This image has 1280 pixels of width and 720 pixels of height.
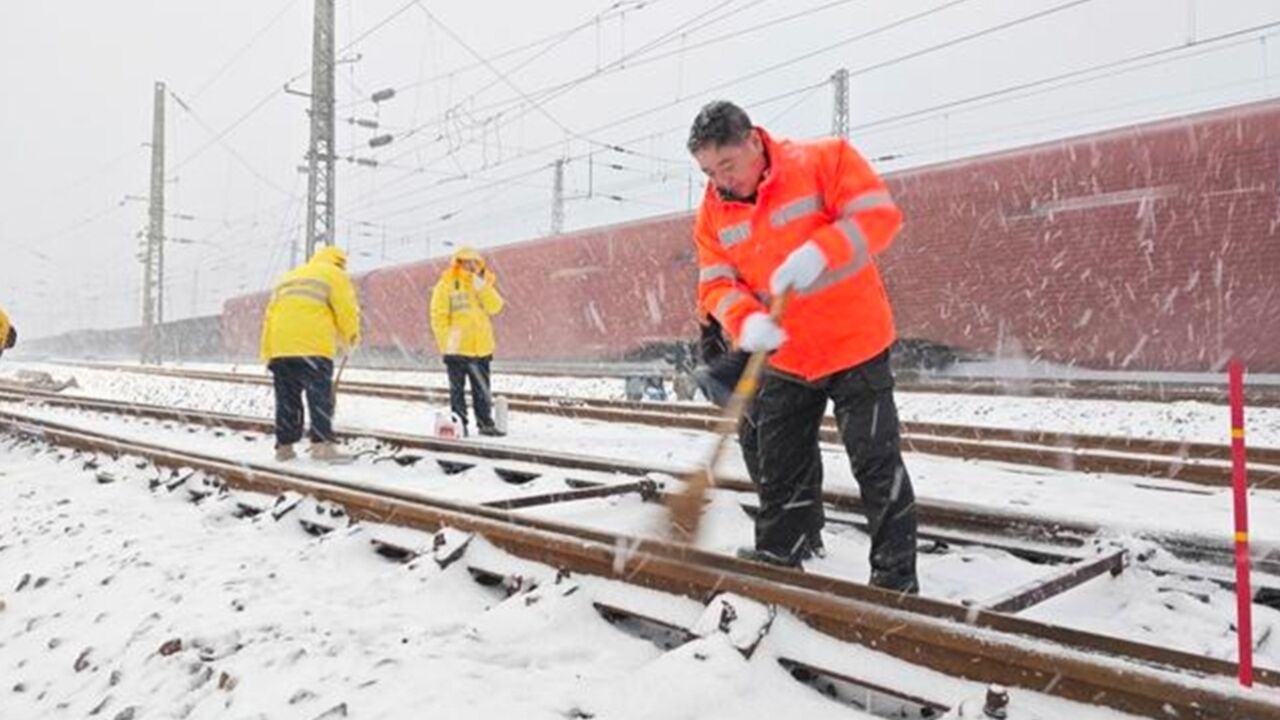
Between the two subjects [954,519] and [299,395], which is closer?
[954,519]

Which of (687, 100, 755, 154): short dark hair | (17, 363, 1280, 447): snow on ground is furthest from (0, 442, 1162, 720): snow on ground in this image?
(17, 363, 1280, 447): snow on ground

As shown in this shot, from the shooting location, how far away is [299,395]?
307 inches

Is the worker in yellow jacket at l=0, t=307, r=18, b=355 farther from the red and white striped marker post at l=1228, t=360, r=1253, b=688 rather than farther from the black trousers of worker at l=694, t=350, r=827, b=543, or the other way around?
the red and white striped marker post at l=1228, t=360, r=1253, b=688

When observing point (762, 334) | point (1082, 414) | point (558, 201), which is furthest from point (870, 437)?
point (558, 201)

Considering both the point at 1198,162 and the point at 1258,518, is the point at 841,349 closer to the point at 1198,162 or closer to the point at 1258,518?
the point at 1258,518

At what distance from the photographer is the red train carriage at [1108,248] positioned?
1345 cm

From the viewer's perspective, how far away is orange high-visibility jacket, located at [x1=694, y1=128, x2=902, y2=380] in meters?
3.14

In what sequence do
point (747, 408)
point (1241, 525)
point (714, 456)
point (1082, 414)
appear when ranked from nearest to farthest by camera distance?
1. point (1241, 525)
2. point (714, 456)
3. point (747, 408)
4. point (1082, 414)

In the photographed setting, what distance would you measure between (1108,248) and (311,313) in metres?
12.6

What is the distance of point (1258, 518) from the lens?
511 centimetres

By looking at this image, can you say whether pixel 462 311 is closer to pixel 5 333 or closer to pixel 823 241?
pixel 5 333

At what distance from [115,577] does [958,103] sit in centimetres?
1705

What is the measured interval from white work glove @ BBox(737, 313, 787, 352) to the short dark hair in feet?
2.05

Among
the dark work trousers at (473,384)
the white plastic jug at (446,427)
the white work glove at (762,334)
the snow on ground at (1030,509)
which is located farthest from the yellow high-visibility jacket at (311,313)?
the white work glove at (762,334)
